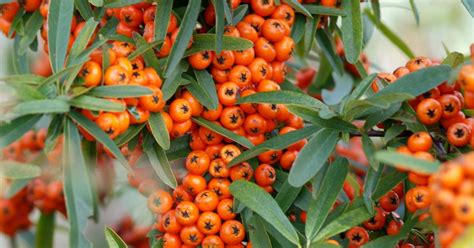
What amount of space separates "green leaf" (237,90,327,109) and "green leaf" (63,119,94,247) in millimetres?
333

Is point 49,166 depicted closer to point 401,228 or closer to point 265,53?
point 265,53

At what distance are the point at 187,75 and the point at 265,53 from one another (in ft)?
0.54

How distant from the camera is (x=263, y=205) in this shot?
1.27 meters

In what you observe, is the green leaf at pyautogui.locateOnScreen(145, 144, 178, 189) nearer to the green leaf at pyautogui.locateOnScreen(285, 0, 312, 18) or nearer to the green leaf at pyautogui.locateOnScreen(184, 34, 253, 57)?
the green leaf at pyautogui.locateOnScreen(184, 34, 253, 57)

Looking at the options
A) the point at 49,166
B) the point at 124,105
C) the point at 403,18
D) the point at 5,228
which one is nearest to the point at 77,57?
the point at 124,105

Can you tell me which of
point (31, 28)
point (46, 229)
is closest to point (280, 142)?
point (31, 28)

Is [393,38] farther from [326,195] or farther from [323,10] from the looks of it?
[326,195]

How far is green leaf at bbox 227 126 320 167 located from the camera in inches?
51.5

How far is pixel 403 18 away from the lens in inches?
151

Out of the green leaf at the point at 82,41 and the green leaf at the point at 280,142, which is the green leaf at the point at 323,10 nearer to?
the green leaf at the point at 280,142

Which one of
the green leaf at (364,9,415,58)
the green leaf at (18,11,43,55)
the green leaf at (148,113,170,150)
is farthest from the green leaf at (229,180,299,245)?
the green leaf at (364,9,415,58)

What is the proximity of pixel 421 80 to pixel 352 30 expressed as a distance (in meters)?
0.31

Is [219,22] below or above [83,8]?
above

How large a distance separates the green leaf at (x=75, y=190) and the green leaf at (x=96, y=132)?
0.07 feet
